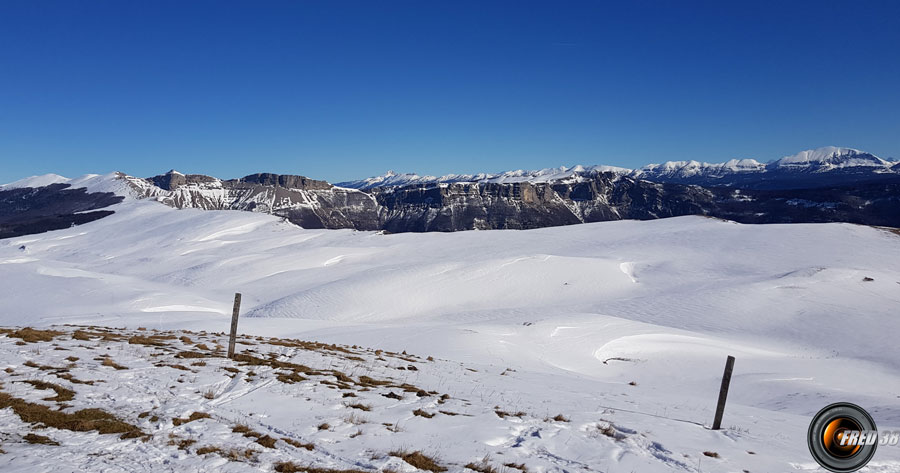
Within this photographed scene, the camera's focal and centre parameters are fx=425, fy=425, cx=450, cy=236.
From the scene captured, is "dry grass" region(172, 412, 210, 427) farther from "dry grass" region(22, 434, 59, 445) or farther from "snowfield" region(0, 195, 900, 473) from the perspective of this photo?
"dry grass" region(22, 434, 59, 445)

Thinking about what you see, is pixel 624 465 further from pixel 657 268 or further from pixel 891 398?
pixel 657 268

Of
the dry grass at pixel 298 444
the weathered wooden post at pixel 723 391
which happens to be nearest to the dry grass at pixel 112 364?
the dry grass at pixel 298 444

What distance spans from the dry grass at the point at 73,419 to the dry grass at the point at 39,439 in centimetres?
48

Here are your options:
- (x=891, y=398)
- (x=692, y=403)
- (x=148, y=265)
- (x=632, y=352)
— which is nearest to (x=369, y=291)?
(x=632, y=352)

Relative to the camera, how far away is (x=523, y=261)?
57625mm

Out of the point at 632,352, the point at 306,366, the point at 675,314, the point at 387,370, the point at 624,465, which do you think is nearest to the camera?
the point at 624,465

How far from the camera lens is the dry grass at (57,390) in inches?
389

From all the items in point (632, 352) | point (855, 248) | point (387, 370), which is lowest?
point (632, 352)

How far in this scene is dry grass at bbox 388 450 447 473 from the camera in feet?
25.7

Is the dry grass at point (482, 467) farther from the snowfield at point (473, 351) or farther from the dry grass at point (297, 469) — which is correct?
the dry grass at point (297, 469)

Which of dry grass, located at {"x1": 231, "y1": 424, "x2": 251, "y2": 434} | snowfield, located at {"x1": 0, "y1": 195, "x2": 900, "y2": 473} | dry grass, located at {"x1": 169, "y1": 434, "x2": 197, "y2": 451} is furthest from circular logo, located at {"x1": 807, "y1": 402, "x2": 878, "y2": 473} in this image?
dry grass, located at {"x1": 169, "y1": 434, "x2": 197, "y2": 451}

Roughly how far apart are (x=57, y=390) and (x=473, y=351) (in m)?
19.6

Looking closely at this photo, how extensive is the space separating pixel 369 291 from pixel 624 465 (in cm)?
4152

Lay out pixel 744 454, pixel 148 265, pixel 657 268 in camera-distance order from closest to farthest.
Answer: pixel 744 454 → pixel 657 268 → pixel 148 265
